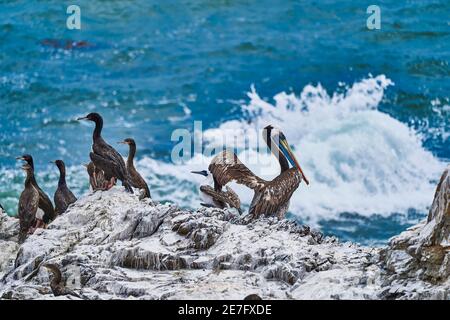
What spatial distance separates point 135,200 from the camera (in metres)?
14.9

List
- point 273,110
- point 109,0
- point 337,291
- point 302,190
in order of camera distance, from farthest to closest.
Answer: point 109,0, point 273,110, point 302,190, point 337,291

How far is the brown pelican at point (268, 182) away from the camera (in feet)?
45.8

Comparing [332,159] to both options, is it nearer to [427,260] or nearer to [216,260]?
[216,260]

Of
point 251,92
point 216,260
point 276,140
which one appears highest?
point 251,92

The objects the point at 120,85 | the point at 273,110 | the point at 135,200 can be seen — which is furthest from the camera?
the point at 120,85

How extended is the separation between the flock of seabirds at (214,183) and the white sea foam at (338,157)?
10.6m

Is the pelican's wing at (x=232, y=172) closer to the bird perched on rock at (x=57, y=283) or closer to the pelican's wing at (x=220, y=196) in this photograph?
the pelican's wing at (x=220, y=196)

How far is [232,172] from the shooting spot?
1452 centimetres

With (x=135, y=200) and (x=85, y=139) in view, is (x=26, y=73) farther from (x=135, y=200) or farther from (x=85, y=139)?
(x=135, y=200)

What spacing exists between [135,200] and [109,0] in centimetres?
2917

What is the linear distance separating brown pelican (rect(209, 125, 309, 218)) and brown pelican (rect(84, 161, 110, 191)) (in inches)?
57.9

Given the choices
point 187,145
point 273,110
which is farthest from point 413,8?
point 187,145

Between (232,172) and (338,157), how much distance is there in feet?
51.1

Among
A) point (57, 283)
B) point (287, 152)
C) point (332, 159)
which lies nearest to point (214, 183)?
point (287, 152)
